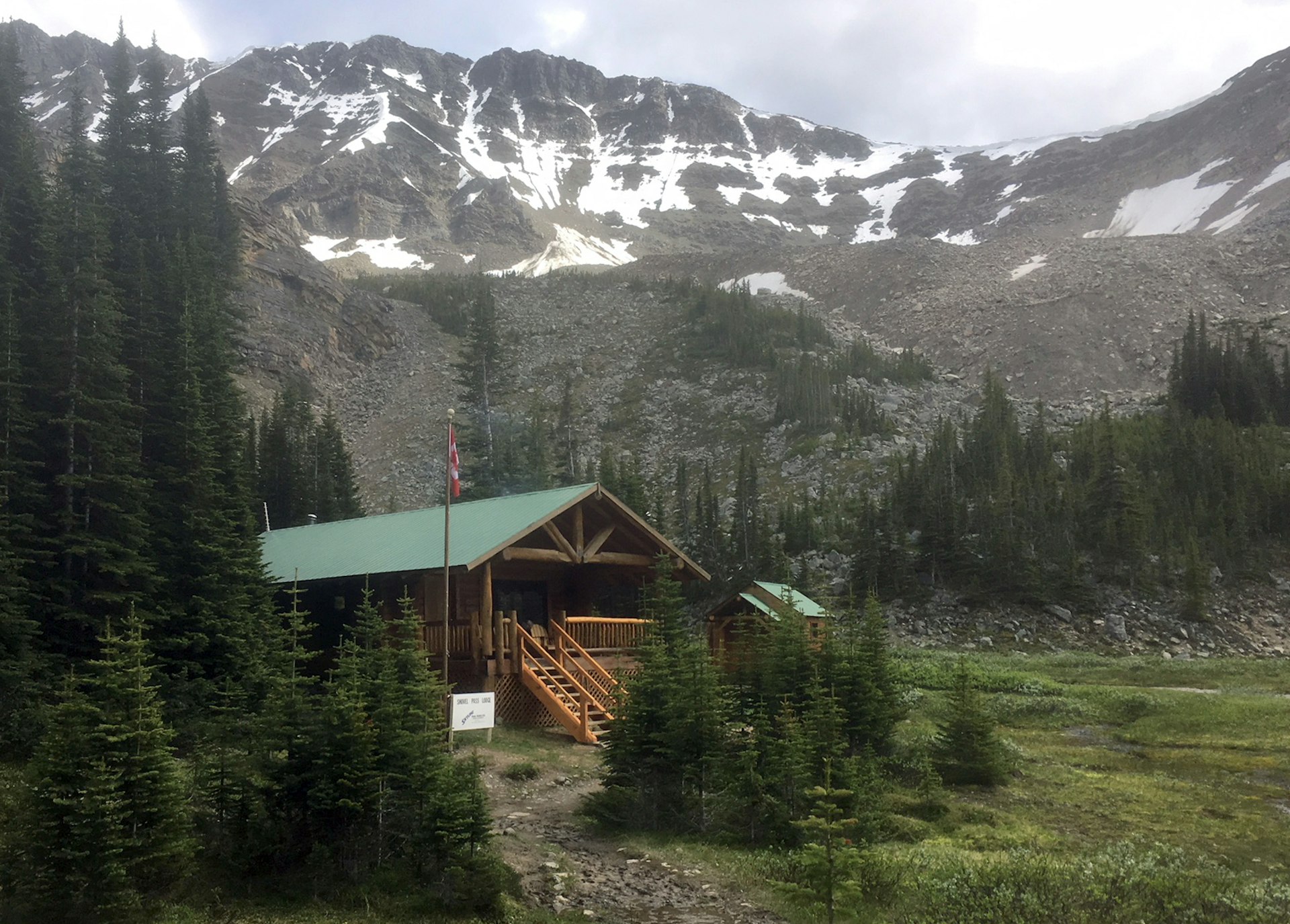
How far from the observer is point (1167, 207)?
14562cm

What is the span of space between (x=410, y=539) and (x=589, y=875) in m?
13.4

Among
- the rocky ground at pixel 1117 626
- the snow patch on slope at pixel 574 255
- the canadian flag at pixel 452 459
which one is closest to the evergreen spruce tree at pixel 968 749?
the canadian flag at pixel 452 459

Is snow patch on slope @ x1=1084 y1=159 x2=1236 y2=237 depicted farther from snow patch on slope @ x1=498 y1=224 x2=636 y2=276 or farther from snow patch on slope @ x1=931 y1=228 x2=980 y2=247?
snow patch on slope @ x1=498 y1=224 x2=636 y2=276

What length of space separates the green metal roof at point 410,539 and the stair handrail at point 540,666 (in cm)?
238

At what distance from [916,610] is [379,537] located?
28.8 m

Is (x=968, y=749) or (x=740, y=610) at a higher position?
(x=740, y=610)

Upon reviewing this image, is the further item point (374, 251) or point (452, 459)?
point (374, 251)

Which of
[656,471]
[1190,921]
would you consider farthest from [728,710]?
[656,471]

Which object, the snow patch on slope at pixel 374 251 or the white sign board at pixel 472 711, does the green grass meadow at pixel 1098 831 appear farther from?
the snow patch on slope at pixel 374 251

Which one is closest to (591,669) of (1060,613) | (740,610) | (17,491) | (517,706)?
(517,706)

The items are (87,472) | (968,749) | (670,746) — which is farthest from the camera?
(87,472)

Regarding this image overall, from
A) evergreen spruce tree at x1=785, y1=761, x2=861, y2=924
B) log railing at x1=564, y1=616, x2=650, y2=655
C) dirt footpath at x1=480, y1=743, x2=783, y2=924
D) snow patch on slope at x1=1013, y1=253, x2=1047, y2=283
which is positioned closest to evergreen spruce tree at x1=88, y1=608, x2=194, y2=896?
dirt footpath at x1=480, y1=743, x2=783, y2=924

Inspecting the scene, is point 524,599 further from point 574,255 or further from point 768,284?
point 574,255

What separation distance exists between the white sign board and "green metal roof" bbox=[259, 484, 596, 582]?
4565 mm
